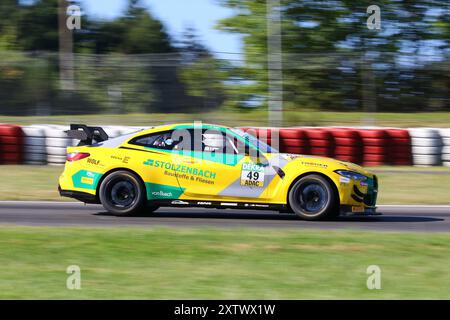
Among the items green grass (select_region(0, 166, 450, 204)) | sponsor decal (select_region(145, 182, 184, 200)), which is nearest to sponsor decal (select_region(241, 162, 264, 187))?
sponsor decal (select_region(145, 182, 184, 200))

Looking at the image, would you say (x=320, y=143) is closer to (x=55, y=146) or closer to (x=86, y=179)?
(x=55, y=146)

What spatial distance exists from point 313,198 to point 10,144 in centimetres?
973

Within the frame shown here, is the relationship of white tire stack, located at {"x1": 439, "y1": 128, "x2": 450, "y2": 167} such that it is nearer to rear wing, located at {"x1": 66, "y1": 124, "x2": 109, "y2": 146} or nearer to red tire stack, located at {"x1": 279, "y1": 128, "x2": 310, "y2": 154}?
red tire stack, located at {"x1": 279, "y1": 128, "x2": 310, "y2": 154}

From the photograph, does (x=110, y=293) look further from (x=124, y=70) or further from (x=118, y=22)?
(x=118, y=22)

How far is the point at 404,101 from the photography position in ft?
75.0

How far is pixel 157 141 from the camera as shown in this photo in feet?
37.1

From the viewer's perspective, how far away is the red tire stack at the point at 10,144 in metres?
18.5

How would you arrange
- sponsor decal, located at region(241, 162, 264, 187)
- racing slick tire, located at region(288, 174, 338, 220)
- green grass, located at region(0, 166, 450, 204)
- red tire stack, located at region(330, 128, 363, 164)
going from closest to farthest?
racing slick tire, located at region(288, 174, 338, 220) < sponsor decal, located at region(241, 162, 264, 187) < green grass, located at region(0, 166, 450, 204) < red tire stack, located at region(330, 128, 363, 164)

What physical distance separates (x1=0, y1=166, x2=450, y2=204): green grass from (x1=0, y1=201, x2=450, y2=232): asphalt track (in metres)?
1.41

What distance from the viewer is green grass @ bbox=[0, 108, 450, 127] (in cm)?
1998

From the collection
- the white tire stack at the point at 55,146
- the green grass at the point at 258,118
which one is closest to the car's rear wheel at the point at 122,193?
the white tire stack at the point at 55,146

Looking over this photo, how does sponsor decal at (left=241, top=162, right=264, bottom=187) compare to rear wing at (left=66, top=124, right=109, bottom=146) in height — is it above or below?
below

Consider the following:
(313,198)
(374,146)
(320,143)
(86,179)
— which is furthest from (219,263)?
(374,146)

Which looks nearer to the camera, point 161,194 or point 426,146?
point 161,194
